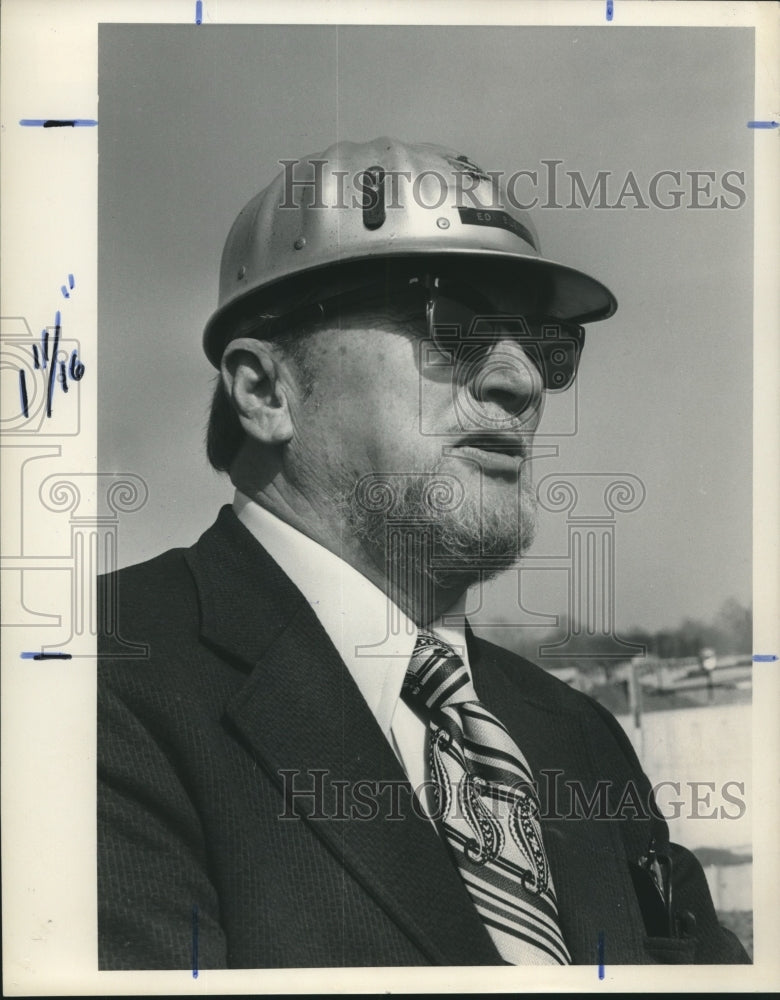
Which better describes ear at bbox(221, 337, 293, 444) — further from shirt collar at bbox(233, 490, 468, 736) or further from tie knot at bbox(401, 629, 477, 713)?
tie knot at bbox(401, 629, 477, 713)

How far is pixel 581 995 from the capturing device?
4234 millimetres

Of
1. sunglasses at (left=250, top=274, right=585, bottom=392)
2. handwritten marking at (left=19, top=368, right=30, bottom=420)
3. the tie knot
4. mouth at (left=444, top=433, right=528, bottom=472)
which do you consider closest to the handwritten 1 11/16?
handwritten marking at (left=19, top=368, right=30, bottom=420)

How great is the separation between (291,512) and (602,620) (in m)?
1.20

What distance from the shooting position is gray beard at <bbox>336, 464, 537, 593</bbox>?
4.18 metres

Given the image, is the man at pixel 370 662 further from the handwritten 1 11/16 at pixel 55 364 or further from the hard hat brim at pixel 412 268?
the handwritten 1 11/16 at pixel 55 364

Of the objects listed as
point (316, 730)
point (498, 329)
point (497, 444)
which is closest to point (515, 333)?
point (498, 329)

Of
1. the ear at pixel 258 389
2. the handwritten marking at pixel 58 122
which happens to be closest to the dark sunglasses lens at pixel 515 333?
the ear at pixel 258 389

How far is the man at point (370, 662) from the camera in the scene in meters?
3.95

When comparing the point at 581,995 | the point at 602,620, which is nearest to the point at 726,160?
the point at 602,620

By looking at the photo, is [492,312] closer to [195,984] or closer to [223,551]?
[223,551]

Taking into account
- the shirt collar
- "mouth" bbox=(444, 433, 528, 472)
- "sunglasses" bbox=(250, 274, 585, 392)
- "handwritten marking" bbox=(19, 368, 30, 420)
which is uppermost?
"sunglasses" bbox=(250, 274, 585, 392)

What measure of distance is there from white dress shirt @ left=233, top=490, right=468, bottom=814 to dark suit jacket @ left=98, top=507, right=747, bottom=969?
2.5 inches

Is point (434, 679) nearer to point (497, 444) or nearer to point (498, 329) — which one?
point (497, 444)

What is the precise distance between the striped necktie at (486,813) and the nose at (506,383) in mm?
851
